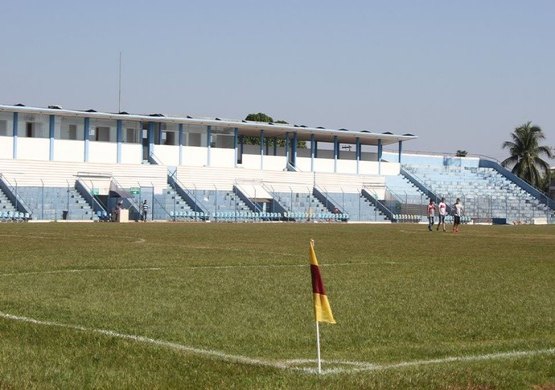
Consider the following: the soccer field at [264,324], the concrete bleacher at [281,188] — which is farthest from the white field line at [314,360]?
the concrete bleacher at [281,188]

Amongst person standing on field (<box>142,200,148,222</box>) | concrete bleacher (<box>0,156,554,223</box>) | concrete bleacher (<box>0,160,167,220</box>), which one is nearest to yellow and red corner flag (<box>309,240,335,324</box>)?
concrete bleacher (<box>0,156,554,223</box>)

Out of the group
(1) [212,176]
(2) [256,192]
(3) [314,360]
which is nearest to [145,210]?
(1) [212,176]

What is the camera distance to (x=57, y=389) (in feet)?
28.7

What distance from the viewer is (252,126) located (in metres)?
85.6

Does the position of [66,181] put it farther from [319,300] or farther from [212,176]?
[319,300]

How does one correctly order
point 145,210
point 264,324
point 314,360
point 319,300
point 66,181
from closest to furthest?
point 319,300 → point 314,360 → point 264,324 → point 145,210 → point 66,181

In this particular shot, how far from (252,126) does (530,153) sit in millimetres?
47289

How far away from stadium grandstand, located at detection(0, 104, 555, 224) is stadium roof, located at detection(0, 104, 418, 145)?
107 mm

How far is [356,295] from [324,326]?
12.6 feet

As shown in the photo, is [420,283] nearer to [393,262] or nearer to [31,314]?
[393,262]

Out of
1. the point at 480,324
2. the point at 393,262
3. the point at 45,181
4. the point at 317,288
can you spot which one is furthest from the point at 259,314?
the point at 45,181

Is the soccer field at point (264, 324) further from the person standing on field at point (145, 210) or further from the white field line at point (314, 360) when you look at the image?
the person standing on field at point (145, 210)

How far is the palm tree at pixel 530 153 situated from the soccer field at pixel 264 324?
9800cm

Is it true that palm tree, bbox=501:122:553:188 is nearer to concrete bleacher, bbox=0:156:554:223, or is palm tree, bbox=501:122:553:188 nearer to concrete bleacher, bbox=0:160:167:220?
concrete bleacher, bbox=0:156:554:223
